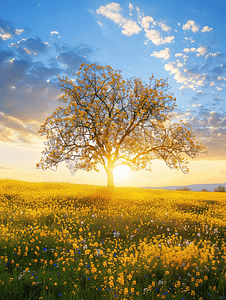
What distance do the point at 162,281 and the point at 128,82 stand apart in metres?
21.5

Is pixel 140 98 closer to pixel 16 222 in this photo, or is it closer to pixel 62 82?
pixel 62 82

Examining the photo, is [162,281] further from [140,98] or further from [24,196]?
[140,98]

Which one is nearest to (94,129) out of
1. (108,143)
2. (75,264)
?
(108,143)

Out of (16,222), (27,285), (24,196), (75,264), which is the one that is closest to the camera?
(27,285)

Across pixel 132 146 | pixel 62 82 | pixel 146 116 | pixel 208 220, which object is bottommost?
pixel 208 220

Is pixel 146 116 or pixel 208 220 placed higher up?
pixel 146 116

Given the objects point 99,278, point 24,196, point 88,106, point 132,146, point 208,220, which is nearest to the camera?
point 99,278

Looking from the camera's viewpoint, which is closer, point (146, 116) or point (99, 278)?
point (99, 278)

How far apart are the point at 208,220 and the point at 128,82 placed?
16.1 m

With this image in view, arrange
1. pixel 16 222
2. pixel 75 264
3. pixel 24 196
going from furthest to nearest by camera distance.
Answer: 1. pixel 24 196
2. pixel 16 222
3. pixel 75 264

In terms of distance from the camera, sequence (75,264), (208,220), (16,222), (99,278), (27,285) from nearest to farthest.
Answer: (27,285) → (99,278) → (75,264) → (16,222) → (208,220)

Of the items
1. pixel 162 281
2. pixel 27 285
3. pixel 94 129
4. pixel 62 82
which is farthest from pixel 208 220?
pixel 62 82

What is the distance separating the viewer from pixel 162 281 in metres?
5.70

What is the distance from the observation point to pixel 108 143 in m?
24.2
